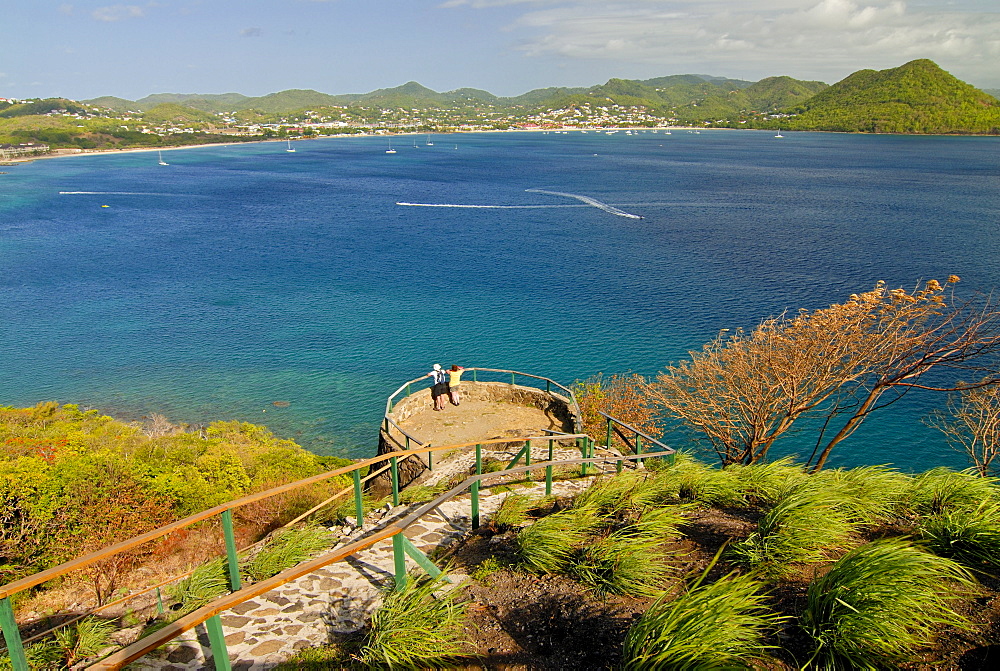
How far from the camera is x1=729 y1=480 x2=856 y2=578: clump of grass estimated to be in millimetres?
6195

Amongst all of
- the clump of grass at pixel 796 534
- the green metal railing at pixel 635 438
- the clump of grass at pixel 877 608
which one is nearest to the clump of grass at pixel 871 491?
the clump of grass at pixel 796 534

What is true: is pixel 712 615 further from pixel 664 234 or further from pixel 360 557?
pixel 664 234

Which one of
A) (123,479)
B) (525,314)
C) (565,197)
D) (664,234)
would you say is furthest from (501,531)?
(565,197)

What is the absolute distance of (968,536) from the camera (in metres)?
6.16

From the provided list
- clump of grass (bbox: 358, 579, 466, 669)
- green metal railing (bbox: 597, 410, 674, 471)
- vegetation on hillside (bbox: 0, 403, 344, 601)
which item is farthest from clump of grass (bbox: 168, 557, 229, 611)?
green metal railing (bbox: 597, 410, 674, 471)

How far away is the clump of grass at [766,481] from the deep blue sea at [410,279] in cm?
2002

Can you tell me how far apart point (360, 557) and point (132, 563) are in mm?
5329

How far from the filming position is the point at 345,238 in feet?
219

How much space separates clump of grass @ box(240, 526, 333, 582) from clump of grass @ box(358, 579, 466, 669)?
2916 mm

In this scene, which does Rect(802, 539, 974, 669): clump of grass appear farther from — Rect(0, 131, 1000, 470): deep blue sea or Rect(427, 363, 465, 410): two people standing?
Rect(0, 131, 1000, 470): deep blue sea

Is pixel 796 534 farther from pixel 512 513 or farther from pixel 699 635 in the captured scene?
pixel 512 513

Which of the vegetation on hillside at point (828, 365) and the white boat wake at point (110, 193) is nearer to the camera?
the vegetation on hillside at point (828, 365)

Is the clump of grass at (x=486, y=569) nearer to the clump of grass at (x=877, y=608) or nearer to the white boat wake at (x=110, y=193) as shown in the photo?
the clump of grass at (x=877, y=608)

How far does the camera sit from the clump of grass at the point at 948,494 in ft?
23.6
